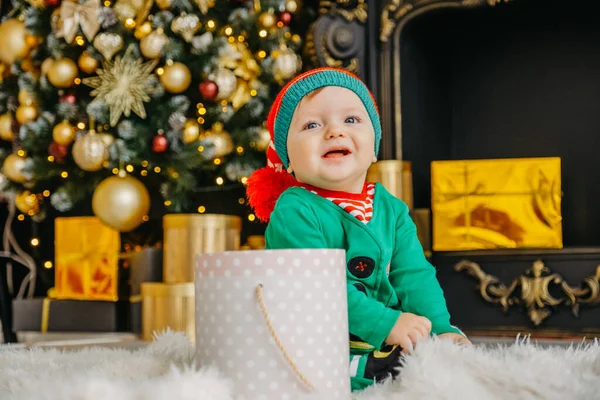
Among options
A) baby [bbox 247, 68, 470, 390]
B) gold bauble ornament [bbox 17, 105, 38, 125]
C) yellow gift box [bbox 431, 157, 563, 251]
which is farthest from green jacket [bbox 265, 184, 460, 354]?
gold bauble ornament [bbox 17, 105, 38, 125]

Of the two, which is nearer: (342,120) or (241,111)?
(342,120)

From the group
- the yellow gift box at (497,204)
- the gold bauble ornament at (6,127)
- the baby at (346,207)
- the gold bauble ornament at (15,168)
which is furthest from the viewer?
the gold bauble ornament at (6,127)

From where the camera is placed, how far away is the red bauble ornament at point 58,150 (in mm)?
2237

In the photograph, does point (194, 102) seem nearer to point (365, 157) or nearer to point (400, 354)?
point (365, 157)

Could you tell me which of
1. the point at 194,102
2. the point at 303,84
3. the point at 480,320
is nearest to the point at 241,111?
the point at 194,102

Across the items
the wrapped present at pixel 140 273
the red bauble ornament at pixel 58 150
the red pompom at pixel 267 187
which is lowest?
the wrapped present at pixel 140 273

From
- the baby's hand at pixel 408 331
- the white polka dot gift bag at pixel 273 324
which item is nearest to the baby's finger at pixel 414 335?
the baby's hand at pixel 408 331

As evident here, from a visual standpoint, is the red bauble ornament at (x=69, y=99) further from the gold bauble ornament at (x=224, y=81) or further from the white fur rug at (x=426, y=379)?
the white fur rug at (x=426, y=379)

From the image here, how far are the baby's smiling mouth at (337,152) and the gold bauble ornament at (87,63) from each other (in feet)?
5.21

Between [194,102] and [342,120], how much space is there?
58.0 inches

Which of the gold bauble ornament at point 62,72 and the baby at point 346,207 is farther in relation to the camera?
the gold bauble ornament at point 62,72

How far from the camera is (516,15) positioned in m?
2.48

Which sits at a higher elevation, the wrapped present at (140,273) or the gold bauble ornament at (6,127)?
the gold bauble ornament at (6,127)

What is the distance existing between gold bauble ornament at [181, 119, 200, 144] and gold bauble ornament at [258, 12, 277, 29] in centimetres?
39
